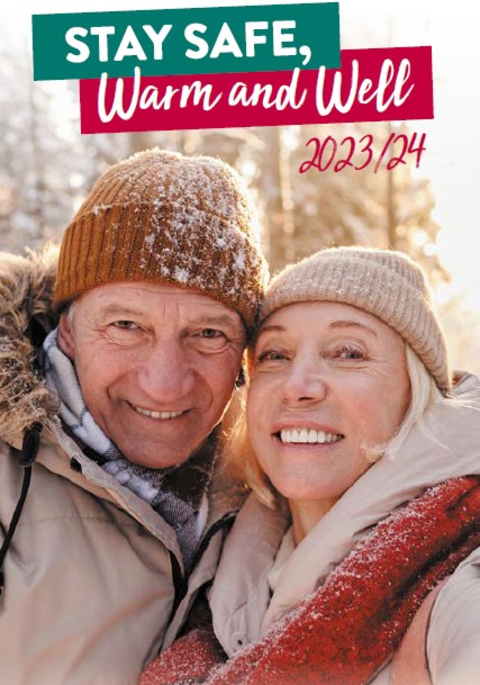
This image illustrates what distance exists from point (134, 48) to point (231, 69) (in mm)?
502

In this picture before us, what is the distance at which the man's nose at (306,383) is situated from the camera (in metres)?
2.72

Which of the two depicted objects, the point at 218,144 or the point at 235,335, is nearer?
the point at 235,335

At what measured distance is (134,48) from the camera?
406 cm

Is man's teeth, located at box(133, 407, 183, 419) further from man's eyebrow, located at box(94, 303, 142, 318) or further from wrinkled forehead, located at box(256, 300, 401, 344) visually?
wrinkled forehead, located at box(256, 300, 401, 344)

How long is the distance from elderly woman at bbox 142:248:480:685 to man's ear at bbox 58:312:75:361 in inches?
27.7

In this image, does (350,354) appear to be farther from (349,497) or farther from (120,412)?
(120,412)

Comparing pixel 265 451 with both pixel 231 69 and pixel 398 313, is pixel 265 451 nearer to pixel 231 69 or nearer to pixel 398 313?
pixel 398 313

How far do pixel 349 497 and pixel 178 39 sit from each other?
2.55 metres

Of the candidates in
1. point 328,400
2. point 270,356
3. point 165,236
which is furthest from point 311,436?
point 165,236

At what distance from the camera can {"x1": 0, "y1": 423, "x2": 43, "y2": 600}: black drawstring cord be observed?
254cm

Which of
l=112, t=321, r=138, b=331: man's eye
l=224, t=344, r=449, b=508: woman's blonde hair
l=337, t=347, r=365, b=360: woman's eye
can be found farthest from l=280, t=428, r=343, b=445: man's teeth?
l=112, t=321, r=138, b=331: man's eye

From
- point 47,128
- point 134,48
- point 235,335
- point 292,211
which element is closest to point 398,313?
point 235,335

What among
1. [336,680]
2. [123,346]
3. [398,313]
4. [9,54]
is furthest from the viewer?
[9,54]

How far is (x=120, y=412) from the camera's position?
3.04m
